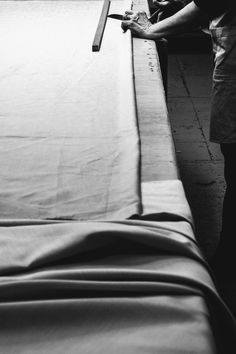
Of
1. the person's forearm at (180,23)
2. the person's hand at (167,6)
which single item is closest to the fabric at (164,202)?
the person's forearm at (180,23)

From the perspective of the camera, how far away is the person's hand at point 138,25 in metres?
2.64

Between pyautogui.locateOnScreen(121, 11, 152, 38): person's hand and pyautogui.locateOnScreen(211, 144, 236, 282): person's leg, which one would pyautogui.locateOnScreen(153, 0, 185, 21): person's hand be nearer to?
pyautogui.locateOnScreen(121, 11, 152, 38): person's hand

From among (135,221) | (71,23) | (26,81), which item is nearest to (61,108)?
(26,81)

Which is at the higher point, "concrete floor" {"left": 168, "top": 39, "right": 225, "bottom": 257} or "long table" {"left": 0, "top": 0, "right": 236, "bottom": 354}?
"long table" {"left": 0, "top": 0, "right": 236, "bottom": 354}

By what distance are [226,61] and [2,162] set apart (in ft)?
3.53

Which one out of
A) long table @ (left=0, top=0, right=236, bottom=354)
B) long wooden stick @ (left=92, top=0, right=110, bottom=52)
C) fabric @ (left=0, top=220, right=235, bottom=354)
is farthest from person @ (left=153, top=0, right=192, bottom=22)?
fabric @ (left=0, top=220, right=235, bottom=354)

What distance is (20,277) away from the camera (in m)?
0.92

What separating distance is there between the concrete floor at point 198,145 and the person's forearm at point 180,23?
1.01 m

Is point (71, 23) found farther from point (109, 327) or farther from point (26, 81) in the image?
point (109, 327)

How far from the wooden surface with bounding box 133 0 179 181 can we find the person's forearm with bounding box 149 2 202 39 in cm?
8

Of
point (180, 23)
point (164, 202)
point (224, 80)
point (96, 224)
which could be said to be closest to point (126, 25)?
point (180, 23)

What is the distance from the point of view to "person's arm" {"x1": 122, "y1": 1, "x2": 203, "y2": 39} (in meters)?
2.16

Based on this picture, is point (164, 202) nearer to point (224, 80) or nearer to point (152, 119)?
point (152, 119)

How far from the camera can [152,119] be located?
1771mm
